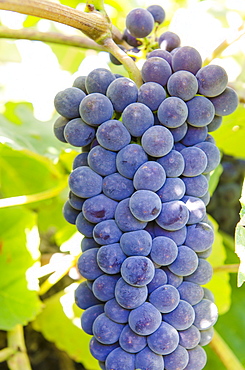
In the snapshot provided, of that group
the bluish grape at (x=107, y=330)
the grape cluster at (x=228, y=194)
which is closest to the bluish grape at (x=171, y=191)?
the bluish grape at (x=107, y=330)

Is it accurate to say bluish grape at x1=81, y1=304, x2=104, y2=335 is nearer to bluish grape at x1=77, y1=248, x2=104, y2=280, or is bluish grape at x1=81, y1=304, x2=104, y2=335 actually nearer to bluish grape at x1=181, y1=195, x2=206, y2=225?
bluish grape at x1=77, y1=248, x2=104, y2=280

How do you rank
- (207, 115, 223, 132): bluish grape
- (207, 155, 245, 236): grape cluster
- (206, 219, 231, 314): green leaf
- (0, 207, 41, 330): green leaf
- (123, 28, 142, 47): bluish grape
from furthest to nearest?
(207, 155, 245, 236): grape cluster → (206, 219, 231, 314): green leaf → (0, 207, 41, 330): green leaf → (123, 28, 142, 47): bluish grape → (207, 115, 223, 132): bluish grape

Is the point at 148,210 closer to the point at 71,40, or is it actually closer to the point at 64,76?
the point at 71,40

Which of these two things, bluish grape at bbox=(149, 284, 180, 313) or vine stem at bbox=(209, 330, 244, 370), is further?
vine stem at bbox=(209, 330, 244, 370)

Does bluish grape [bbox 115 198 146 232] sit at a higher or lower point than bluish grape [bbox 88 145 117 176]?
lower

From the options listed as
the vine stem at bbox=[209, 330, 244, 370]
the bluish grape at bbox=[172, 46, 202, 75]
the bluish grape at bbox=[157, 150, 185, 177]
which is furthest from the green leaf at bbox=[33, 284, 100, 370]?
the bluish grape at bbox=[172, 46, 202, 75]
